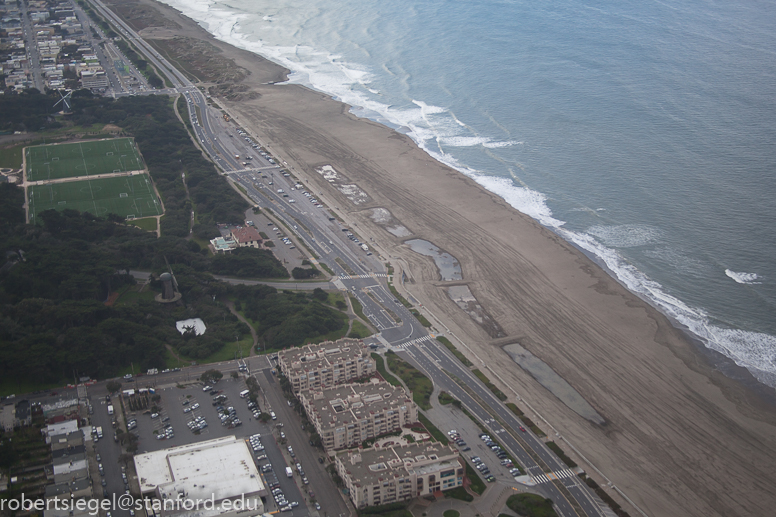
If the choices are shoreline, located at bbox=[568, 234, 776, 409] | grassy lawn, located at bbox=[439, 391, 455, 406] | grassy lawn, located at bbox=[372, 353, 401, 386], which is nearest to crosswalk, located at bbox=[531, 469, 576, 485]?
grassy lawn, located at bbox=[439, 391, 455, 406]

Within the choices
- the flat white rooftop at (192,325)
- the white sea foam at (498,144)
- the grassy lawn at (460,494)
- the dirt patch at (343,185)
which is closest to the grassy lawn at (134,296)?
the flat white rooftop at (192,325)

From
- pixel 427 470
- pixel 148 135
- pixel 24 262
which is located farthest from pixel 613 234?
pixel 148 135

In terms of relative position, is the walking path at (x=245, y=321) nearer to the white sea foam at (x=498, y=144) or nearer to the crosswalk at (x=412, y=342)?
the crosswalk at (x=412, y=342)

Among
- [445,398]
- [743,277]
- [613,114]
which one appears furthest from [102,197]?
[743,277]

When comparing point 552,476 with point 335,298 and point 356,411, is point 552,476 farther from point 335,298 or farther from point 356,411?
point 335,298

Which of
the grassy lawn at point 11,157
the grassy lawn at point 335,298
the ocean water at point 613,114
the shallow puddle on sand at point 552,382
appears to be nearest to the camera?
the shallow puddle on sand at point 552,382

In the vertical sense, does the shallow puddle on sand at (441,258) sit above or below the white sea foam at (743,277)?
below
